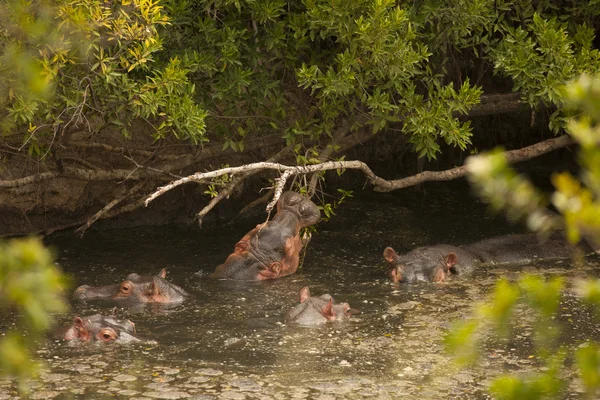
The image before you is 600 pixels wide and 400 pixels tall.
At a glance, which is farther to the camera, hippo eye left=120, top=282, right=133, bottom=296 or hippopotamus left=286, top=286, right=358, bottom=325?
hippo eye left=120, top=282, right=133, bottom=296

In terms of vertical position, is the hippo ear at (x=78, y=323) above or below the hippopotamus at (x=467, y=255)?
below

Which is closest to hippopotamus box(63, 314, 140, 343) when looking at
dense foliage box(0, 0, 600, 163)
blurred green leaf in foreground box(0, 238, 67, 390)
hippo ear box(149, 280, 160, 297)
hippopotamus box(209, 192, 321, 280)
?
hippo ear box(149, 280, 160, 297)

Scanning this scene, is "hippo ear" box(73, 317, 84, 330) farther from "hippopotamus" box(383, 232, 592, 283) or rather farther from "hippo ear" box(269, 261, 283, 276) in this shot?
"hippopotamus" box(383, 232, 592, 283)

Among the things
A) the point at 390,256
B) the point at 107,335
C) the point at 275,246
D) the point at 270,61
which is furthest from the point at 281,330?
the point at 270,61

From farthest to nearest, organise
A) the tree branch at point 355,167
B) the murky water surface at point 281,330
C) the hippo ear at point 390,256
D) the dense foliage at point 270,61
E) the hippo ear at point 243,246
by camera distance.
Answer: the hippo ear at point 243,246, the hippo ear at point 390,256, the tree branch at point 355,167, the dense foliage at point 270,61, the murky water surface at point 281,330

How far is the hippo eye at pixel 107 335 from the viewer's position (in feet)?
20.8

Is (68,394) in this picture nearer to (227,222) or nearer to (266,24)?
(266,24)

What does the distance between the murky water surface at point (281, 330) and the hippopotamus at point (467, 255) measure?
178 millimetres

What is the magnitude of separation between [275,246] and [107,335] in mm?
2463

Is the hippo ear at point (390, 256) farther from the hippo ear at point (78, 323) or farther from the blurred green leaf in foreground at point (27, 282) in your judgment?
the blurred green leaf in foreground at point (27, 282)

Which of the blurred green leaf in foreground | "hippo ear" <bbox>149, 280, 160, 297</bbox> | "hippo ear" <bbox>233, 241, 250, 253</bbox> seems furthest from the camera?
"hippo ear" <bbox>233, 241, 250, 253</bbox>

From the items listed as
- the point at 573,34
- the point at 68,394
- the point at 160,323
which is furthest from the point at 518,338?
the point at 573,34

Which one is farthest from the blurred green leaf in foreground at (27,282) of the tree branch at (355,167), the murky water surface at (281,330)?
the tree branch at (355,167)

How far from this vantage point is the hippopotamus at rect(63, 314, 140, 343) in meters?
6.36
